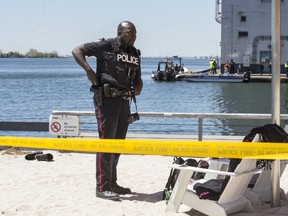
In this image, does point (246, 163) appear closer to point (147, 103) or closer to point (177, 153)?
point (177, 153)

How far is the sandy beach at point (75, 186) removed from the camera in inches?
248

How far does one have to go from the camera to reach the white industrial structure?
63875 millimetres

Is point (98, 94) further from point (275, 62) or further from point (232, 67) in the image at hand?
point (232, 67)

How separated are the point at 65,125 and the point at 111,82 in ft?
14.1

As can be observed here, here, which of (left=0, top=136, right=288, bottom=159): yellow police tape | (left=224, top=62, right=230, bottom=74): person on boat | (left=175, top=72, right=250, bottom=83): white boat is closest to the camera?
(left=0, top=136, right=288, bottom=159): yellow police tape

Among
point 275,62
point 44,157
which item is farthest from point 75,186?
point 275,62

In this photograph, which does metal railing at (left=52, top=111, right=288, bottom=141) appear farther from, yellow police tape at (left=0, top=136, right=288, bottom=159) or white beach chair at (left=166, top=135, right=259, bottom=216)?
yellow police tape at (left=0, top=136, right=288, bottom=159)

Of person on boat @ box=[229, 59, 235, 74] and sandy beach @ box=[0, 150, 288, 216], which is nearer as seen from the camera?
sandy beach @ box=[0, 150, 288, 216]

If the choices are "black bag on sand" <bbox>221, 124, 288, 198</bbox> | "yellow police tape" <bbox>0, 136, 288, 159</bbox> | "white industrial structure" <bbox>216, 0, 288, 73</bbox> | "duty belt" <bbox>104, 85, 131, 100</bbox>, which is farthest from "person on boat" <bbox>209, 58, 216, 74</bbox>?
"yellow police tape" <bbox>0, 136, 288, 159</bbox>

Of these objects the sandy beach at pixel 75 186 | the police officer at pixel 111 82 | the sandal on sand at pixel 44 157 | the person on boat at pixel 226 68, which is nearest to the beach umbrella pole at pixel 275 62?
the sandy beach at pixel 75 186

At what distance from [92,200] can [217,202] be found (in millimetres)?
1546

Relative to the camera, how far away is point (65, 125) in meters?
10.7

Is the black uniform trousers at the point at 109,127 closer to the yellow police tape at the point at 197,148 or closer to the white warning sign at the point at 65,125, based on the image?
the yellow police tape at the point at 197,148

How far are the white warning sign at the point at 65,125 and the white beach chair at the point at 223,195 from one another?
4676mm
